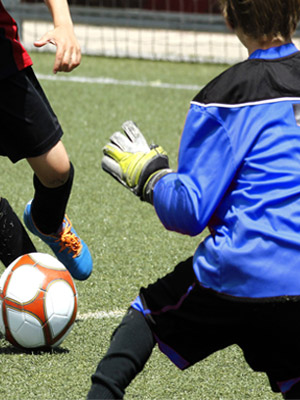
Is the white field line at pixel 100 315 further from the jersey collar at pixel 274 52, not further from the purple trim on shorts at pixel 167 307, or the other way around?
the jersey collar at pixel 274 52

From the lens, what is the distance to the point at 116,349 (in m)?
2.21

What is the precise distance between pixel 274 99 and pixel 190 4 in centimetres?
1429

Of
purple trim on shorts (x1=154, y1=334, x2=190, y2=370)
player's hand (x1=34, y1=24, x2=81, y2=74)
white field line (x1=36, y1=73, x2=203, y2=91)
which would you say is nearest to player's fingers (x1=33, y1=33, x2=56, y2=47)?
player's hand (x1=34, y1=24, x2=81, y2=74)

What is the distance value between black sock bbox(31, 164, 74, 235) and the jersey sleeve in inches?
51.0

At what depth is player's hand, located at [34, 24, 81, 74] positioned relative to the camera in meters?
2.73

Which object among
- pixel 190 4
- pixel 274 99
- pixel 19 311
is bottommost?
pixel 190 4

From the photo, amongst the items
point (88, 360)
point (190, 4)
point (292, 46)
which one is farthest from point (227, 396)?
point (190, 4)

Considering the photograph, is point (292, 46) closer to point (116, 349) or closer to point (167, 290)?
point (167, 290)

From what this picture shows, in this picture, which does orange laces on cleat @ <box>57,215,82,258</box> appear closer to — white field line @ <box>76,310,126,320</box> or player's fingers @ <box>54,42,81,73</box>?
white field line @ <box>76,310,126,320</box>

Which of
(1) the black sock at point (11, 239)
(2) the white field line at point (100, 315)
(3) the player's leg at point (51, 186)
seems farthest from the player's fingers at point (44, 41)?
(2) the white field line at point (100, 315)

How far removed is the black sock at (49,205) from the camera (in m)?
3.37

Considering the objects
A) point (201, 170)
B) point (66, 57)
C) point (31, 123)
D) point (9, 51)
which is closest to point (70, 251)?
point (31, 123)

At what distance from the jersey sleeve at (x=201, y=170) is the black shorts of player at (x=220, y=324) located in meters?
0.20

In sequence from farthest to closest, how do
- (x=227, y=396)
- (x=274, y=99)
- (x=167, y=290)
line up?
(x=227, y=396) < (x=167, y=290) < (x=274, y=99)
